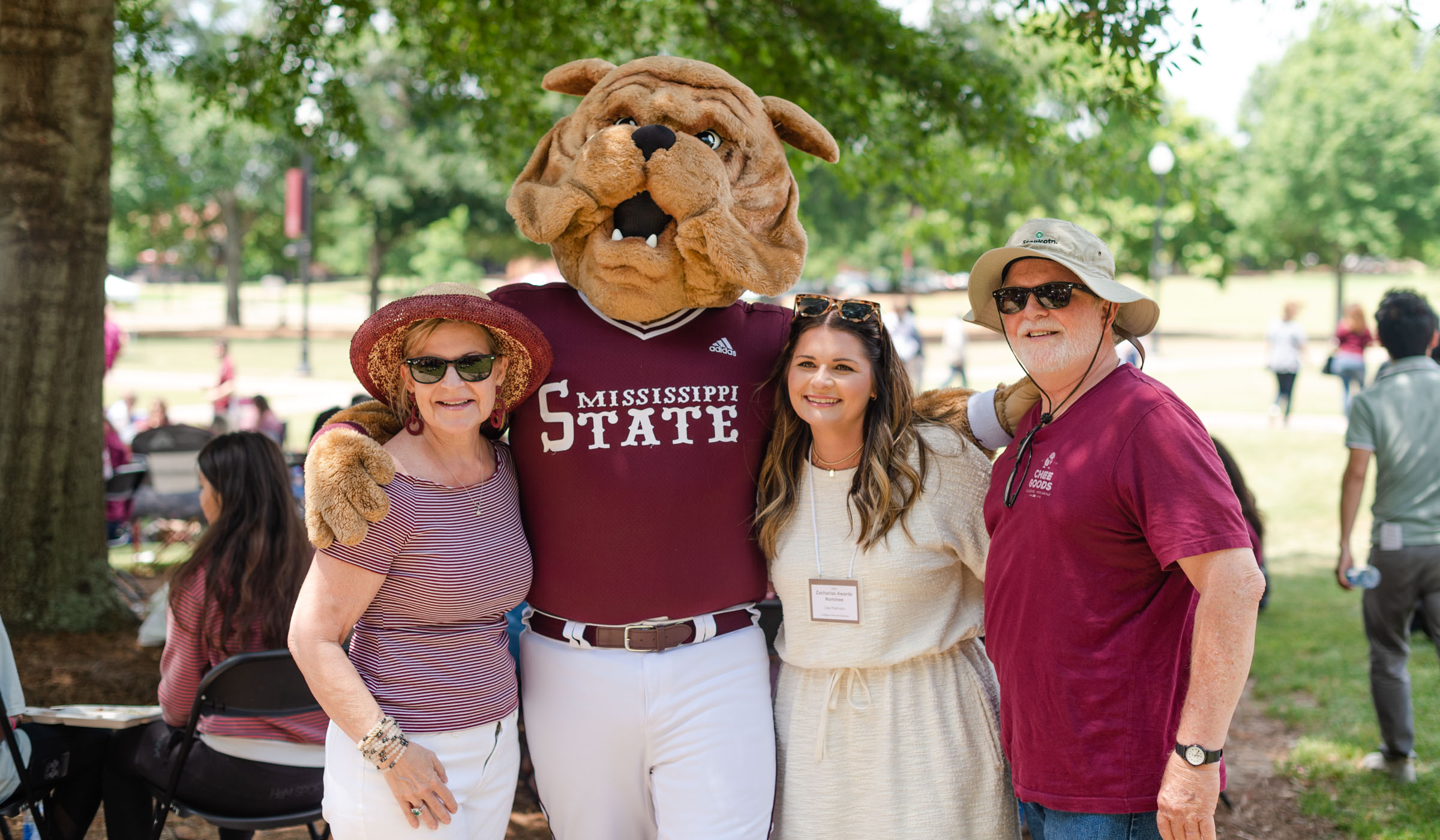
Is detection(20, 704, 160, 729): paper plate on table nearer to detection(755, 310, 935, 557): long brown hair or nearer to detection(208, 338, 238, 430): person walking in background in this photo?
detection(755, 310, 935, 557): long brown hair

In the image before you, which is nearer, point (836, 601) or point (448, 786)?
point (448, 786)

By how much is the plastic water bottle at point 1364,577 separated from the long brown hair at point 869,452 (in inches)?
108

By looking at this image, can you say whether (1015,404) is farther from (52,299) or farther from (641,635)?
(52,299)

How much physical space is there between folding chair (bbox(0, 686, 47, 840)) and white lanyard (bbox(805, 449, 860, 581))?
7.61 ft

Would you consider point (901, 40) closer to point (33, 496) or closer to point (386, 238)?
point (33, 496)

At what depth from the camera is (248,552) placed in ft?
11.6

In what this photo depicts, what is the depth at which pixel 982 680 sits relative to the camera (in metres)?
2.88

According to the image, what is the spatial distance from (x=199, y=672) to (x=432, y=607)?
1324 millimetres

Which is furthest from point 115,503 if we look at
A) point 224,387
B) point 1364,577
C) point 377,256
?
point 377,256

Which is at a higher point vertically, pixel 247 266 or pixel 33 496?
pixel 247 266

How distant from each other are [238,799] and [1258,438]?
14.2 m

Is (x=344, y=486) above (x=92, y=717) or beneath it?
above

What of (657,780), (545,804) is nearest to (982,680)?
(657,780)

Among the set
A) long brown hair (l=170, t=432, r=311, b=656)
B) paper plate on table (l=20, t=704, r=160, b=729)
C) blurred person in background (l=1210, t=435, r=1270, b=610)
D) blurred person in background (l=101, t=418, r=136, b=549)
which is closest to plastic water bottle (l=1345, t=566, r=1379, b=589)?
blurred person in background (l=1210, t=435, r=1270, b=610)
